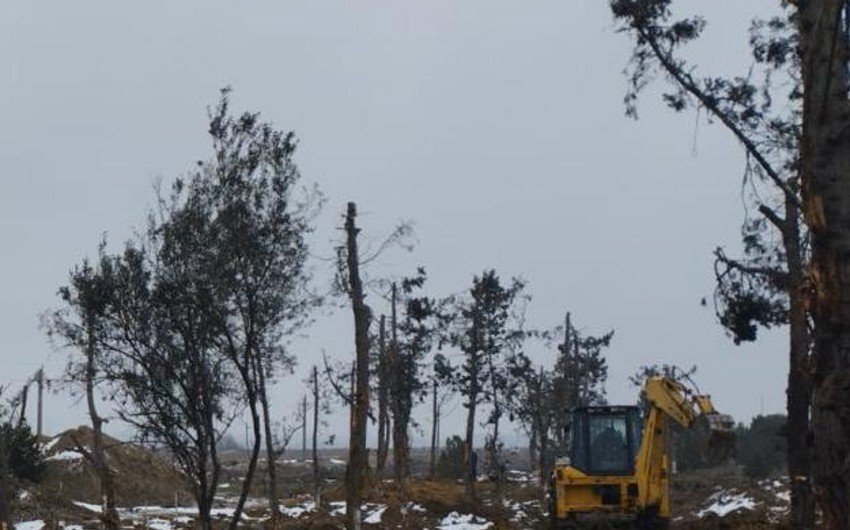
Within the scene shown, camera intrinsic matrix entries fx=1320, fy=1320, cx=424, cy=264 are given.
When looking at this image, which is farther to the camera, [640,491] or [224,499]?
[224,499]

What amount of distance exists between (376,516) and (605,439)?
15.6m

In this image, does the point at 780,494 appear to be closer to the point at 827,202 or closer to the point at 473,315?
the point at 473,315

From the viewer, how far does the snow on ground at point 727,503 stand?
38.5 m

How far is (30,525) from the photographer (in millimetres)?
37875

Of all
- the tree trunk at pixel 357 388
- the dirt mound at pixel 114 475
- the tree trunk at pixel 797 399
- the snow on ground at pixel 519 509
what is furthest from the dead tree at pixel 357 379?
the dirt mound at pixel 114 475

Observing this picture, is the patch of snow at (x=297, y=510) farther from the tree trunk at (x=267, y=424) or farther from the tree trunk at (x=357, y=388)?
the tree trunk at (x=357, y=388)

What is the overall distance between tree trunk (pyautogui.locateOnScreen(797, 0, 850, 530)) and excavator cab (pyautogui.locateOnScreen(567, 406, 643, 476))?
1858cm

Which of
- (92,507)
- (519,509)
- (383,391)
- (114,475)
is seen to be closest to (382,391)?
(383,391)

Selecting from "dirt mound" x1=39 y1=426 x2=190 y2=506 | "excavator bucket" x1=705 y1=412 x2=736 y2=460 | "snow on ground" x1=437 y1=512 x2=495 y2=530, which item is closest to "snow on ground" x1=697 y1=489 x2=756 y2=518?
"snow on ground" x1=437 y1=512 x2=495 y2=530

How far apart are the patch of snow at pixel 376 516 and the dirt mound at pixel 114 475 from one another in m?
12.5

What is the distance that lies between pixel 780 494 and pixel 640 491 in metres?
17.2

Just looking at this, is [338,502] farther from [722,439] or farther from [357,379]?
[722,439]

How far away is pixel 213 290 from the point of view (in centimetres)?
2223

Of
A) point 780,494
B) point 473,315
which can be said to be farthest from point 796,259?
point 473,315
